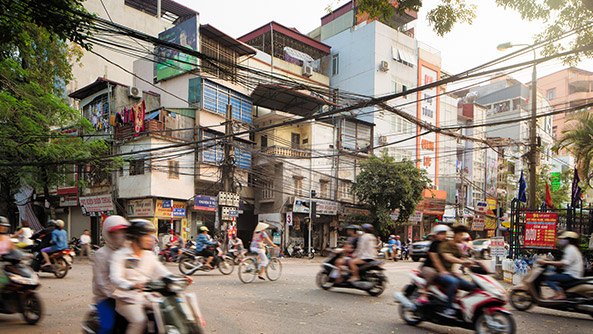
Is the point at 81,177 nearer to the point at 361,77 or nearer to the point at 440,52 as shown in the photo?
the point at 361,77

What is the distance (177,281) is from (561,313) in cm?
765

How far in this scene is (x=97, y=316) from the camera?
4.51 metres

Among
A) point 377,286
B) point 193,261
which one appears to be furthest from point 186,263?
point 377,286

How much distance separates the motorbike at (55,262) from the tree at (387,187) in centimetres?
2029

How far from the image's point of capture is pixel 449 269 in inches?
264

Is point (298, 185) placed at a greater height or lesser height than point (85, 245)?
greater

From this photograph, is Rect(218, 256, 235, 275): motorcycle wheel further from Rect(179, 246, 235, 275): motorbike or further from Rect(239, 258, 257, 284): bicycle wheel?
Rect(239, 258, 257, 284): bicycle wheel

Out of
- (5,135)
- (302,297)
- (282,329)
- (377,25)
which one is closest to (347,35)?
(377,25)

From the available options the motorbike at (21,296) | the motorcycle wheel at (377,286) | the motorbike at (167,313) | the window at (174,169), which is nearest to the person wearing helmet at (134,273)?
the motorbike at (167,313)

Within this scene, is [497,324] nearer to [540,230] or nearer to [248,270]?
[248,270]

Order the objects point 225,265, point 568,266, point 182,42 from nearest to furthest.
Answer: point 568,266, point 225,265, point 182,42

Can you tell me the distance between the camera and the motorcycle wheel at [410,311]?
683 centimetres

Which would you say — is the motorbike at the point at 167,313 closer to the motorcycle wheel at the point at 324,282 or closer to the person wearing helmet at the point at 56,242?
the motorcycle wheel at the point at 324,282

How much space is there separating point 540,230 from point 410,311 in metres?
8.14
